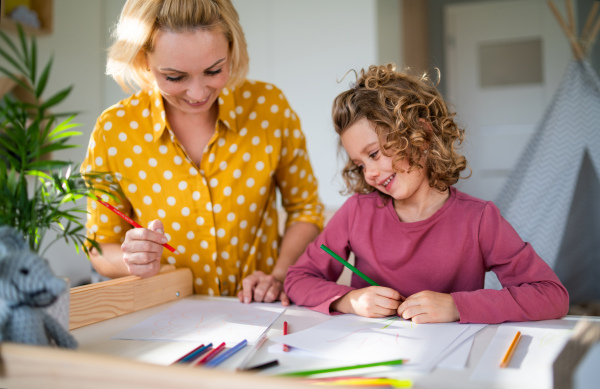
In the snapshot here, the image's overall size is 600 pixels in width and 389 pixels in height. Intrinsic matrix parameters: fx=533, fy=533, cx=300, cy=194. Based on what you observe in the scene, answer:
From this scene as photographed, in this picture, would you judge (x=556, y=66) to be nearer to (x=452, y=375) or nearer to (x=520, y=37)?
(x=520, y=37)

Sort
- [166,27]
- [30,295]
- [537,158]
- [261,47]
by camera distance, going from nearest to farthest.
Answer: [30,295] → [166,27] → [537,158] → [261,47]

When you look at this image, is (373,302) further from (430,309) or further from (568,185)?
(568,185)

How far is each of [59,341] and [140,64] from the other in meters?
0.72

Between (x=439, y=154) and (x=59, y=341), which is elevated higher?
(x=439, y=154)

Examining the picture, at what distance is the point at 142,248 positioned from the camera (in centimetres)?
100

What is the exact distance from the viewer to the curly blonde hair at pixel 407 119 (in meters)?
1.06

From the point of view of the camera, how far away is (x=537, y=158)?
2.17 metres

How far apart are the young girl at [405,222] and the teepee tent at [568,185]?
3.62 ft

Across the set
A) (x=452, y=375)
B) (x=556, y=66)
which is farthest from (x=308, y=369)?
(x=556, y=66)

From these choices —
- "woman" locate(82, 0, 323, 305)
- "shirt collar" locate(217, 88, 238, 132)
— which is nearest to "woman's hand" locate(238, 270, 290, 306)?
"woman" locate(82, 0, 323, 305)

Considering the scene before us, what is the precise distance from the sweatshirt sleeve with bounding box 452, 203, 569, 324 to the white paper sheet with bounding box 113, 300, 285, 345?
339 millimetres

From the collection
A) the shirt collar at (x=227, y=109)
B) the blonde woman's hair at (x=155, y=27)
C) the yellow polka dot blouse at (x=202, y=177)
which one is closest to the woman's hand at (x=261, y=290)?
the yellow polka dot blouse at (x=202, y=177)

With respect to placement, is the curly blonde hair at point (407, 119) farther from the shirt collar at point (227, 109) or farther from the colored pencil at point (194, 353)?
the colored pencil at point (194, 353)

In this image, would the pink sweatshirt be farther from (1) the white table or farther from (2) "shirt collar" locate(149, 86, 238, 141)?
(2) "shirt collar" locate(149, 86, 238, 141)
